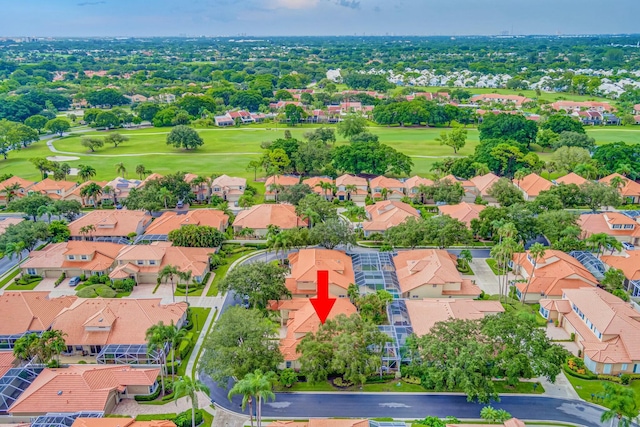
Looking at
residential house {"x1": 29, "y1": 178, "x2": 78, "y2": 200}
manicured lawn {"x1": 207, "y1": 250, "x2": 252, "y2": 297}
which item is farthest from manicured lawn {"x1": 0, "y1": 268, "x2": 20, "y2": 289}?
residential house {"x1": 29, "y1": 178, "x2": 78, "y2": 200}

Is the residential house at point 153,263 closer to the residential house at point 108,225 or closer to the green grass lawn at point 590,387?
the residential house at point 108,225

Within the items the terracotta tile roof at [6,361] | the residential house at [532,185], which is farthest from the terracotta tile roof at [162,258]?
the residential house at [532,185]

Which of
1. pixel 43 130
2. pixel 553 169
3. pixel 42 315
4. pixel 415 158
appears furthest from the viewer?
pixel 43 130

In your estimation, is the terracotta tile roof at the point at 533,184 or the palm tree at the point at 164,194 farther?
the terracotta tile roof at the point at 533,184

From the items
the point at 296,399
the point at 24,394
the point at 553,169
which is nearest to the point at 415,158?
the point at 553,169

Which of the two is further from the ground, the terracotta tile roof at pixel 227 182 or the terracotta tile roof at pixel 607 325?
the terracotta tile roof at pixel 227 182

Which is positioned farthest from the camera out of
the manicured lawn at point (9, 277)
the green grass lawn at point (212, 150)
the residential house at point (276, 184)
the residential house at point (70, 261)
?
the green grass lawn at point (212, 150)

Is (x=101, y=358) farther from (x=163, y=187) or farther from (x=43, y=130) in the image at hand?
(x=43, y=130)
